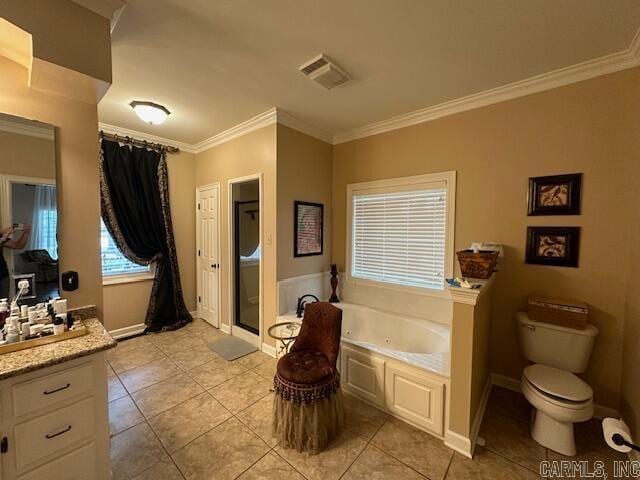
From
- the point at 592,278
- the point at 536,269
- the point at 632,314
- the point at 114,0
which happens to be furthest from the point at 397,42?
the point at 632,314

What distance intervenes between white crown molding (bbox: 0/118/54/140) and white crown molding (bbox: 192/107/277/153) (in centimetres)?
178

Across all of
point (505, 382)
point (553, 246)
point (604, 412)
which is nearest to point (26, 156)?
point (553, 246)

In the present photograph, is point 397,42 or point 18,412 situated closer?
point 18,412

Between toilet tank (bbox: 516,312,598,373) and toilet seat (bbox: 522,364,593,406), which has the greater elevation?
toilet tank (bbox: 516,312,598,373)

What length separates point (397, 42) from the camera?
173 cm

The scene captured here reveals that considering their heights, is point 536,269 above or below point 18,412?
above

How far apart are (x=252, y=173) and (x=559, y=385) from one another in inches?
128

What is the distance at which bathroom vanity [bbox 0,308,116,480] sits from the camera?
111 centimetres

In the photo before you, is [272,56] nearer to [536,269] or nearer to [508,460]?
[536,269]

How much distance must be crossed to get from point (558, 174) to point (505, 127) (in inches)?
23.1

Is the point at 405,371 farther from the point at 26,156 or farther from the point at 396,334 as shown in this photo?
the point at 26,156

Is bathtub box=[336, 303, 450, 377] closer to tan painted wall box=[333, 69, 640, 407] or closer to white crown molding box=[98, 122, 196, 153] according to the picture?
tan painted wall box=[333, 69, 640, 407]

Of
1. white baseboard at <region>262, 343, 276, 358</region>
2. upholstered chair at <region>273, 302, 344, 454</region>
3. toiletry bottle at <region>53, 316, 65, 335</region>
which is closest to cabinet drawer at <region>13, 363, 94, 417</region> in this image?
toiletry bottle at <region>53, 316, 65, 335</region>

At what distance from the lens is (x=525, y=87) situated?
2205mm
